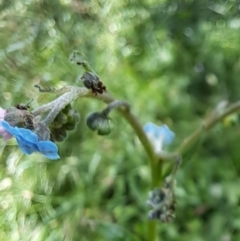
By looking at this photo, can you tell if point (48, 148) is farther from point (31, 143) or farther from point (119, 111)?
point (119, 111)

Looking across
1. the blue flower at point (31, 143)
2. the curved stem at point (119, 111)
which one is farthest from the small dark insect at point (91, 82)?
the blue flower at point (31, 143)

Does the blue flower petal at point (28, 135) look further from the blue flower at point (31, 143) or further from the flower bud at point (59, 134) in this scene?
the flower bud at point (59, 134)

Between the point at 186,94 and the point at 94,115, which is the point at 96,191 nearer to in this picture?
the point at 186,94

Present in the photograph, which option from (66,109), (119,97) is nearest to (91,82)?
(66,109)

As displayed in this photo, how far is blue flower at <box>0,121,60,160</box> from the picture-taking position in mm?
467

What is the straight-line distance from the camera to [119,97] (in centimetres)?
118

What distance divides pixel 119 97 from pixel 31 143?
72cm

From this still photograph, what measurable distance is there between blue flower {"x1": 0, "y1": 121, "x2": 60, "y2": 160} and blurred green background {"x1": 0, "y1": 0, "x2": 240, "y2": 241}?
29 cm

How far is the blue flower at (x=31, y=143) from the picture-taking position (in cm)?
47

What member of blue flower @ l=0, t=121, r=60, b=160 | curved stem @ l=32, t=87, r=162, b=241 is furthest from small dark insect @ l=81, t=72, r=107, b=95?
blue flower @ l=0, t=121, r=60, b=160

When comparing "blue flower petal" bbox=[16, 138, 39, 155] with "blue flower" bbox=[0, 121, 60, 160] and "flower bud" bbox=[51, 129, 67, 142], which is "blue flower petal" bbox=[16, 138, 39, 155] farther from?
"flower bud" bbox=[51, 129, 67, 142]

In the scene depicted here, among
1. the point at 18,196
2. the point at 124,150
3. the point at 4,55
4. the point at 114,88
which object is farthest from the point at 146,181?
the point at 4,55

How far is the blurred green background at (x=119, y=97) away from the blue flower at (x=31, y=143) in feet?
0.96

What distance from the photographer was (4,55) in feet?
2.82
